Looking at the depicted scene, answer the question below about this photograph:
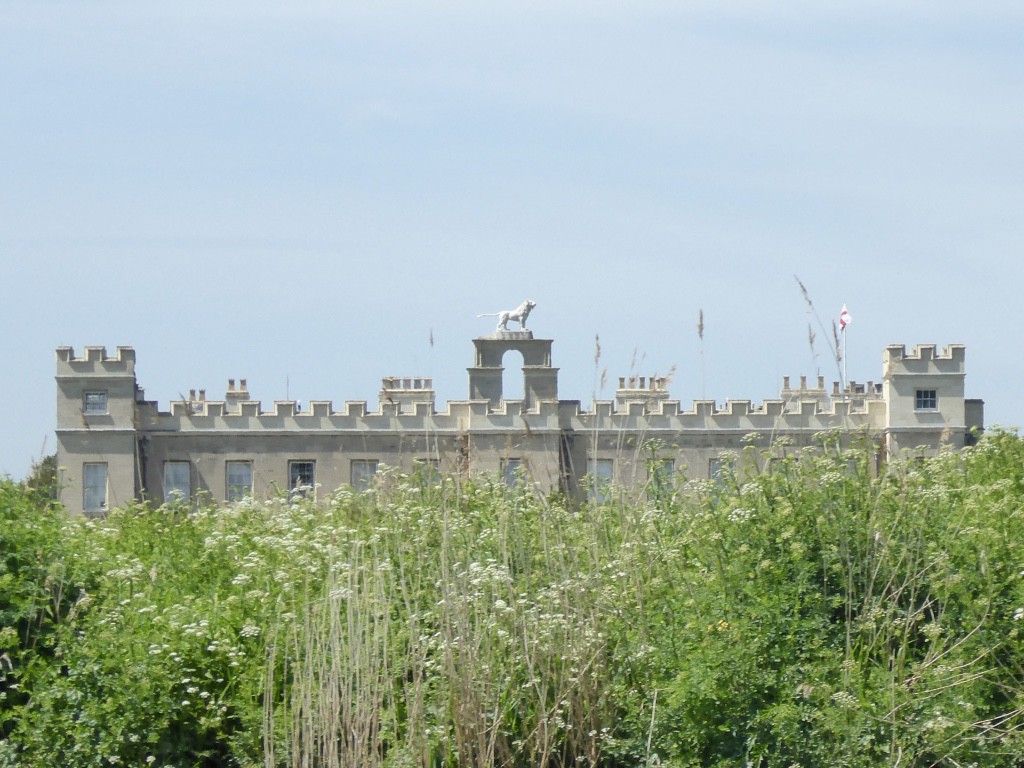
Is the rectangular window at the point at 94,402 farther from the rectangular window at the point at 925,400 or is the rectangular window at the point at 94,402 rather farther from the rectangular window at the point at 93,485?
the rectangular window at the point at 925,400

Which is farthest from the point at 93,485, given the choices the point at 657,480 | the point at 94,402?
the point at 657,480

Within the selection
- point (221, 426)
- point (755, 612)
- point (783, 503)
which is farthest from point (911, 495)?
point (221, 426)

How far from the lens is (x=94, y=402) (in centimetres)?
5969

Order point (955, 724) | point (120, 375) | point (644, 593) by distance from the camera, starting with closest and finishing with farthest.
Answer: point (955, 724) < point (644, 593) < point (120, 375)

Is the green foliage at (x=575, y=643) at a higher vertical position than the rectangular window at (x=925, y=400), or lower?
lower

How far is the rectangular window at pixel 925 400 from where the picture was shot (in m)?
60.7

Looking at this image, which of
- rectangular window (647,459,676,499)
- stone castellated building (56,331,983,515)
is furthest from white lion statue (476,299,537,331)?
rectangular window (647,459,676,499)

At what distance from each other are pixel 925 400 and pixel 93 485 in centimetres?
2783

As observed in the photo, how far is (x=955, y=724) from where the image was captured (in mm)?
7746

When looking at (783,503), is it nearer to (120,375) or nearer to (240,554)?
(240,554)

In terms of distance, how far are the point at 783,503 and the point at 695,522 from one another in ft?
1.84

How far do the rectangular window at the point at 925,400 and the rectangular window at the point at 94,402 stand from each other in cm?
2713

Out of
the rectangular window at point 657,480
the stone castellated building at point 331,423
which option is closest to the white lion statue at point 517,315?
the stone castellated building at point 331,423

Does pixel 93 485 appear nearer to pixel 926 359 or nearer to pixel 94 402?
pixel 94 402
